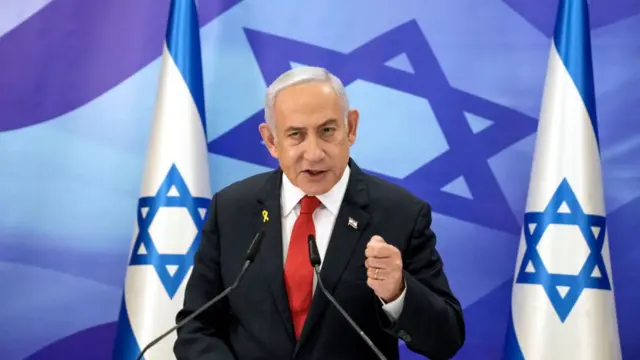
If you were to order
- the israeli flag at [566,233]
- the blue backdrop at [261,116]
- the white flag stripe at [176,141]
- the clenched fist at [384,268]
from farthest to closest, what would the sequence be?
1. the blue backdrop at [261,116]
2. the white flag stripe at [176,141]
3. the israeli flag at [566,233]
4. the clenched fist at [384,268]

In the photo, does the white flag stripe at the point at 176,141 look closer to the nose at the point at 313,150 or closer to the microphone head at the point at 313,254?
the nose at the point at 313,150

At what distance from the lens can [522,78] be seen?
357 cm

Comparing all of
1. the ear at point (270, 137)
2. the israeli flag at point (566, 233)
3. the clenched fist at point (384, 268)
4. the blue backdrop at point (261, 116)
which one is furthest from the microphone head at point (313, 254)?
the blue backdrop at point (261, 116)

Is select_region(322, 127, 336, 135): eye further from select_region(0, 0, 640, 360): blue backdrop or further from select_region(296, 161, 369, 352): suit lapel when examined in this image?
select_region(0, 0, 640, 360): blue backdrop

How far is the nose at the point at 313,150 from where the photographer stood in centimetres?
178

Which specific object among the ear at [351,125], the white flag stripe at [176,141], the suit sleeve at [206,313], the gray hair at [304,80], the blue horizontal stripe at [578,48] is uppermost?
the blue horizontal stripe at [578,48]

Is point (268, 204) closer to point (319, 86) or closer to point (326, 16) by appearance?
point (319, 86)

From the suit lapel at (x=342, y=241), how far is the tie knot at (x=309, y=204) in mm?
66

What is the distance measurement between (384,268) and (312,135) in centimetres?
38

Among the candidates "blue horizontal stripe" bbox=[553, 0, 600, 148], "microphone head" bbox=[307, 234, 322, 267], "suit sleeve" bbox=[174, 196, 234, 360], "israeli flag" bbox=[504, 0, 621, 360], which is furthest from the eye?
"blue horizontal stripe" bbox=[553, 0, 600, 148]

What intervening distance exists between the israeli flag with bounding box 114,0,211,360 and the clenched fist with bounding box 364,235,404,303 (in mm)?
1671

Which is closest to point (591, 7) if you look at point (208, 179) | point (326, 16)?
point (326, 16)

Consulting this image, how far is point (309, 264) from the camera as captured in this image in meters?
1.82

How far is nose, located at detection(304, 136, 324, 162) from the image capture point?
178cm
